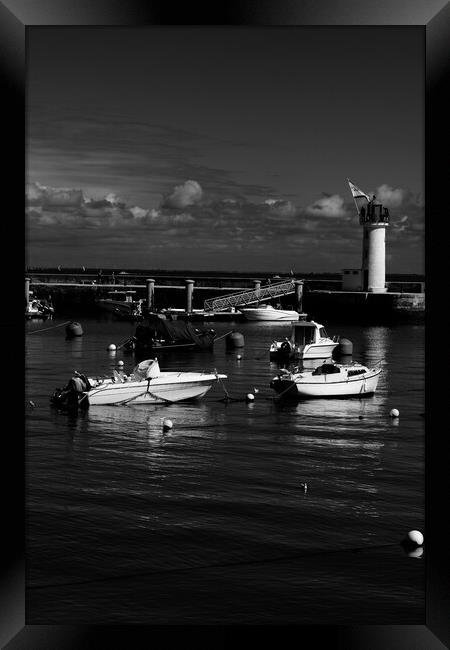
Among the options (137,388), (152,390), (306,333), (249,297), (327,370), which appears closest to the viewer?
(137,388)

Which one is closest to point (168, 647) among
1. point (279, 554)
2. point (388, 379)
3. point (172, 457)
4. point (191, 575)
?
→ point (191, 575)

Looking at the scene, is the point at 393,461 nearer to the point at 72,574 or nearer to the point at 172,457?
the point at 172,457

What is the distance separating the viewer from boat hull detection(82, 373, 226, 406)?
2080 centimetres

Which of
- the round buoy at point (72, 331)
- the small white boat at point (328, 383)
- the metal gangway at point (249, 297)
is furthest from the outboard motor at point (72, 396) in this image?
the metal gangway at point (249, 297)

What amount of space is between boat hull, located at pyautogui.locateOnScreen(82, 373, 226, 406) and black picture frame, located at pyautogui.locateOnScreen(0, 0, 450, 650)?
17.6m

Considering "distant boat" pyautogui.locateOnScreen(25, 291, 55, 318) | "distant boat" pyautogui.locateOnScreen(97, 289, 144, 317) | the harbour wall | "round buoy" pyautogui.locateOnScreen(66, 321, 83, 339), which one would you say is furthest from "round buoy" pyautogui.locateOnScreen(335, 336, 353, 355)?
"distant boat" pyautogui.locateOnScreen(25, 291, 55, 318)

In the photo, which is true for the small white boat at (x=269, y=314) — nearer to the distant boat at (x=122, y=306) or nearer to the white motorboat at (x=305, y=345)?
the distant boat at (x=122, y=306)

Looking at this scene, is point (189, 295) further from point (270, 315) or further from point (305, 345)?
point (305, 345)

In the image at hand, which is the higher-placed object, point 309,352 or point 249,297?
point 249,297

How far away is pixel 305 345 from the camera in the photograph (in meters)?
33.6

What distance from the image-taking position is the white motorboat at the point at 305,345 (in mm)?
32969

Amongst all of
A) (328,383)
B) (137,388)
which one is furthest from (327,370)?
(137,388)
